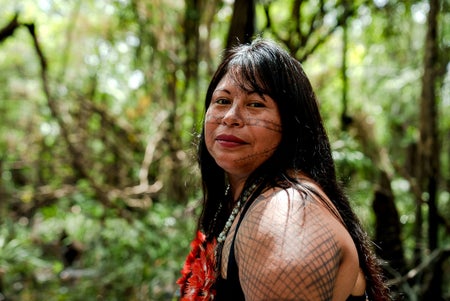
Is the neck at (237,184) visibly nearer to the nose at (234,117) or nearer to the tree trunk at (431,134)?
the nose at (234,117)

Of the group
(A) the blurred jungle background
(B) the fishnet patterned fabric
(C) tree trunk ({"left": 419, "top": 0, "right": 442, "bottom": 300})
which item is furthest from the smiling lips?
(C) tree trunk ({"left": 419, "top": 0, "right": 442, "bottom": 300})

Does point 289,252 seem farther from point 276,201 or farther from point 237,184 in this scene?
point 237,184

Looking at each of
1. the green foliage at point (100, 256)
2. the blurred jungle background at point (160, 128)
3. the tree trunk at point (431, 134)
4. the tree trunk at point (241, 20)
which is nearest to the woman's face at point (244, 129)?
the blurred jungle background at point (160, 128)

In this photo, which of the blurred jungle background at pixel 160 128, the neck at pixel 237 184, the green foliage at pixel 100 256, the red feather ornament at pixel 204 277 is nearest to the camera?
the red feather ornament at pixel 204 277

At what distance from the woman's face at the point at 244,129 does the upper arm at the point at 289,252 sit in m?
0.26

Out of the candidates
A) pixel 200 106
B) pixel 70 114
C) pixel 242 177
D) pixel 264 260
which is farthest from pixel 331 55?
pixel 264 260

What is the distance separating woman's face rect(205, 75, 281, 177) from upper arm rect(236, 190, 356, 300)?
264 mm

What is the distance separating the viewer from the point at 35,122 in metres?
7.24

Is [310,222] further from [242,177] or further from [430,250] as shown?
[430,250]

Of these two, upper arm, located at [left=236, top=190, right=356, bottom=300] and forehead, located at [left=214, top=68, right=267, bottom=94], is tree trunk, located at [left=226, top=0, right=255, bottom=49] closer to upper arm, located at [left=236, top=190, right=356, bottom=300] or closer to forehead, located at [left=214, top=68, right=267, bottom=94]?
forehead, located at [left=214, top=68, right=267, bottom=94]

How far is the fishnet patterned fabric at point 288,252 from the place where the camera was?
0.93 meters

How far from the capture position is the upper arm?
934 mm

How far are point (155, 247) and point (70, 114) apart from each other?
9.78 feet

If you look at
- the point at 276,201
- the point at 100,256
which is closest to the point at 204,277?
the point at 276,201
